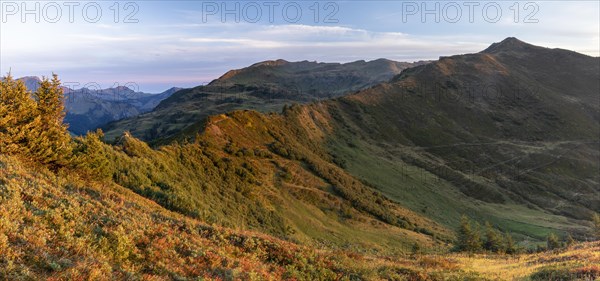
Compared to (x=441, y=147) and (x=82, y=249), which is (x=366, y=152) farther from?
(x=82, y=249)

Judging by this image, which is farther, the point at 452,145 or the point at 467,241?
the point at 452,145

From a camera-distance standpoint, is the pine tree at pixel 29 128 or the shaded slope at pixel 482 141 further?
the shaded slope at pixel 482 141

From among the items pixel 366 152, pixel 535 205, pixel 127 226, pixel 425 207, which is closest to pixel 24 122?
pixel 127 226

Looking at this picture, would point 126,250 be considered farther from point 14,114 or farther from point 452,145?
point 452,145

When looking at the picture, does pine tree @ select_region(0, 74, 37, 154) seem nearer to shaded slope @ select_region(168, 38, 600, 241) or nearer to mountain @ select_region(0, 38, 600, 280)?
mountain @ select_region(0, 38, 600, 280)

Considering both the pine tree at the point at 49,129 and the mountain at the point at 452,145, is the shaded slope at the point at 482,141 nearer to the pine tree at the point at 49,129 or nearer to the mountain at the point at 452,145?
the mountain at the point at 452,145

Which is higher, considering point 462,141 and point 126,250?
point 126,250

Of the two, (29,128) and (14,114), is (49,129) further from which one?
(14,114)

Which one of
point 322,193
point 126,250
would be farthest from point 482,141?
point 126,250

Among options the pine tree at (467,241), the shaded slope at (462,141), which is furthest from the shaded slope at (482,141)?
the pine tree at (467,241)

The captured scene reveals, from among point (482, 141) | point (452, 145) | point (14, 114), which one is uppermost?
point (14, 114)

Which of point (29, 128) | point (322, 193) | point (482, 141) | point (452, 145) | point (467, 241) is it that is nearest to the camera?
point (29, 128)

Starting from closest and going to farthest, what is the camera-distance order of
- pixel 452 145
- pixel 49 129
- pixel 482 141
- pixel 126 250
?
pixel 126 250
pixel 49 129
pixel 452 145
pixel 482 141

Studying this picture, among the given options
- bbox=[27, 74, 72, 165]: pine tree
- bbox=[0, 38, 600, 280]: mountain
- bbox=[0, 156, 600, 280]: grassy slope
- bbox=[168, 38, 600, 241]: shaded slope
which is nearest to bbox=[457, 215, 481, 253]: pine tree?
bbox=[0, 38, 600, 280]: mountain
